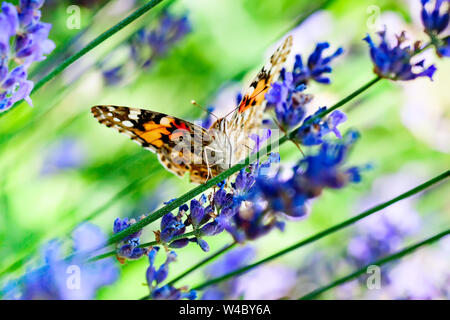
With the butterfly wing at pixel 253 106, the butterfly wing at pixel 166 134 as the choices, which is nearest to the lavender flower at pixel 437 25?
the butterfly wing at pixel 253 106

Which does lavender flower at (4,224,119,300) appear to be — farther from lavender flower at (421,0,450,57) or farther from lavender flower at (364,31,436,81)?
lavender flower at (421,0,450,57)

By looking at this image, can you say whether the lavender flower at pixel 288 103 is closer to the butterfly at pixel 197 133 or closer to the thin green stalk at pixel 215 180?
the thin green stalk at pixel 215 180

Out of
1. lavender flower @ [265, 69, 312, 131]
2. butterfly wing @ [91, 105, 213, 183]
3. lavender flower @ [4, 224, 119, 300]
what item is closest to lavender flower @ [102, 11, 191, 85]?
butterfly wing @ [91, 105, 213, 183]

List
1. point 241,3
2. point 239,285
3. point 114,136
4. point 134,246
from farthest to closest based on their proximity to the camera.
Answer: point 241,3 → point 114,136 → point 239,285 → point 134,246
